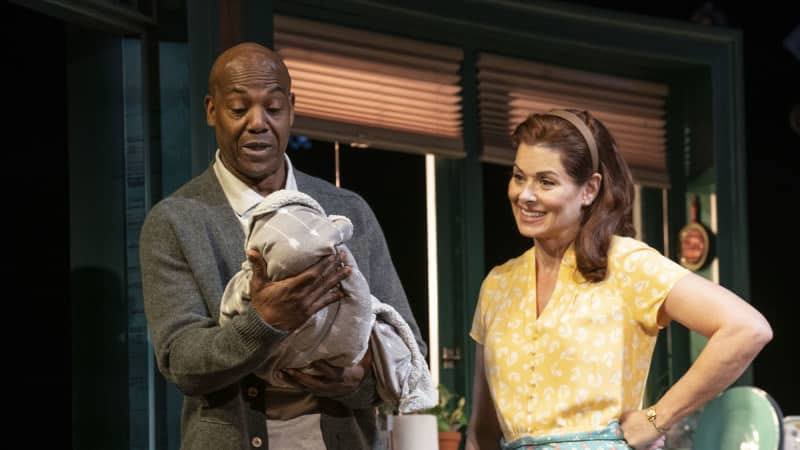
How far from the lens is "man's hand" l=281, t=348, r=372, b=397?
2.37 metres

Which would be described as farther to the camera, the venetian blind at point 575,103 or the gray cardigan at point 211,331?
the venetian blind at point 575,103

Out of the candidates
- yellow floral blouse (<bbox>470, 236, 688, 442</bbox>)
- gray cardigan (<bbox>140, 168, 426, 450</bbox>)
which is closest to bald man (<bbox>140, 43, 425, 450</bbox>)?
gray cardigan (<bbox>140, 168, 426, 450</bbox>)

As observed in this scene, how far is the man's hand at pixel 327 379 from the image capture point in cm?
237

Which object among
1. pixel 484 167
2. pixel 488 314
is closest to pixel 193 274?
pixel 488 314

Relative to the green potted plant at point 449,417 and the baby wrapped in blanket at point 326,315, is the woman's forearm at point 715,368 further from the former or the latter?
the green potted plant at point 449,417

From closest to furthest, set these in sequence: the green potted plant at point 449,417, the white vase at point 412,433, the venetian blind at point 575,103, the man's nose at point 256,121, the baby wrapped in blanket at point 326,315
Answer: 1. the baby wrapped in blanket at point 326,315
2. the man's nose at point 256,121
3. the white vase at point 412,433
4. the green potted plant at point 449,417
5. the venetian blind at point 575,103

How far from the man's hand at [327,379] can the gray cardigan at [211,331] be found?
0.05 meters

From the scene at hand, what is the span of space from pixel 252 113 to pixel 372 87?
2454mm

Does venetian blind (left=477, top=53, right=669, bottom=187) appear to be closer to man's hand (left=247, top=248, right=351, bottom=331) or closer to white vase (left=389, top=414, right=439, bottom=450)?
white vase (left=389, top=414, right=439, bottom=450)

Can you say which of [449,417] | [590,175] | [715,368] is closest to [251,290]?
[590,175]

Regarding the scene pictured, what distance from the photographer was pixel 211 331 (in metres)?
2.35

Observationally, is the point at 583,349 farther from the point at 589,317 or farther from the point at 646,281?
the point at 646,281

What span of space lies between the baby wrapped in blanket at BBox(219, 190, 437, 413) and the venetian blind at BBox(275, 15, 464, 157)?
228 centimetres

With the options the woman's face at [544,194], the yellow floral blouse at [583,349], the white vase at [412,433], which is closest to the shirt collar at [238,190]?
the woman's face at [544,194]
